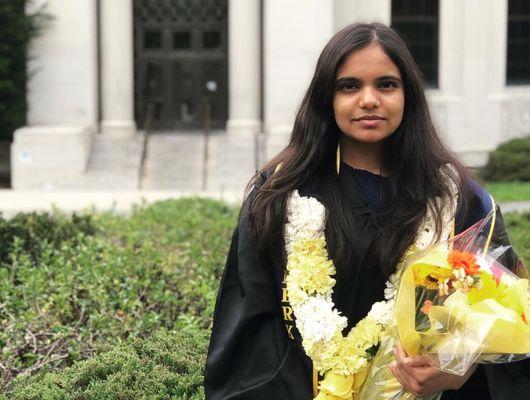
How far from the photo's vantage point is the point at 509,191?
19125 mm

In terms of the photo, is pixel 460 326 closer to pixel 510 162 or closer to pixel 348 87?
pixel 348 87

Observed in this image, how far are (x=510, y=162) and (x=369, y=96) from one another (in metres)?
18.5

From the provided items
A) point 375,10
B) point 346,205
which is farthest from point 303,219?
point 375,10

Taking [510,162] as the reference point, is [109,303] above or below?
above

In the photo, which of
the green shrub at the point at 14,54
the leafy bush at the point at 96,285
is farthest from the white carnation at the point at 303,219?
the green shrub at the point at 14,54

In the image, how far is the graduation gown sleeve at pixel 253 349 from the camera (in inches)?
131

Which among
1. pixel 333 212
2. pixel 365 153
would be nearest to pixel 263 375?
pixel 333 212

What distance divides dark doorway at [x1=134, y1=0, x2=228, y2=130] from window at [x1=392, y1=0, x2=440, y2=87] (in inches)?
151

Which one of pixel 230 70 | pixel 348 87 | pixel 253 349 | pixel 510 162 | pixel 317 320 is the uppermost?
pixel 348 87

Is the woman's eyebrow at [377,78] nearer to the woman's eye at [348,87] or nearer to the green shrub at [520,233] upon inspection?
the woman's eye at [348,87]

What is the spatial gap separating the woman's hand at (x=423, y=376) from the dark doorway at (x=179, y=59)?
19661 millimetres

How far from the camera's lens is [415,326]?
300 cm

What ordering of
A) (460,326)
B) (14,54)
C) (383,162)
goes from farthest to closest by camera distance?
1. (14,54)
2. (383,162)
3. (460,326)

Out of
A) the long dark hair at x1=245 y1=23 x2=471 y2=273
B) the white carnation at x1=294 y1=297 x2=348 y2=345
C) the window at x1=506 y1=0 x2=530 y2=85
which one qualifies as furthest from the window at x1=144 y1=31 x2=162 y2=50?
the white carnation at x1=294 y1=297 x2=348 y2=345
